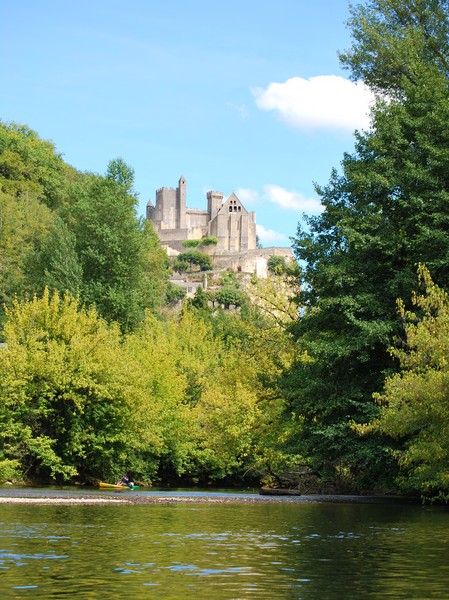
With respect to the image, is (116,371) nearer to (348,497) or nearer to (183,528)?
(348,497)

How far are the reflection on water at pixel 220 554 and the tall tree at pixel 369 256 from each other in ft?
20.5

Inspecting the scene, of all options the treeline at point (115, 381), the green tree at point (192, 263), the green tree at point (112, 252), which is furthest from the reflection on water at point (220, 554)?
the green tree at point (192, 263)

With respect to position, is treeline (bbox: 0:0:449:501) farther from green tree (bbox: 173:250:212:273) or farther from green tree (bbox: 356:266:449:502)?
green tree (bbox: 173:250:212:273)

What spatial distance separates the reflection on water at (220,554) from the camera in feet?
47.0

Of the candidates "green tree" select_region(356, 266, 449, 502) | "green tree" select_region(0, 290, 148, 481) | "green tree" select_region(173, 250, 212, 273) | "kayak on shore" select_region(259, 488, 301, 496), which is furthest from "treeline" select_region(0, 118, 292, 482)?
"green tree" select_region(173, 250, 212, 273)

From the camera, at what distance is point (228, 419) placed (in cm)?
4741

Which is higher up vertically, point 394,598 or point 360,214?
point 360,214

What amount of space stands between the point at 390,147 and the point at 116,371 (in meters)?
17.3

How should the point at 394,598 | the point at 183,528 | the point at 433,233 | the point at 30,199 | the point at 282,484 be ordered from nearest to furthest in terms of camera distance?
the point at 394,598 → the point at 183,528 → the point at 433,233 → the point at 282,484 → the point at 30,199

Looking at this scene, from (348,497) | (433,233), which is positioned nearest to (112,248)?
(348,497)

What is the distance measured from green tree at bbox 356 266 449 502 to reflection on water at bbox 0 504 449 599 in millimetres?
1693

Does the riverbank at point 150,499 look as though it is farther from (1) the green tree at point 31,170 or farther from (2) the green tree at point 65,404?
(1) the green tree at point 31,170

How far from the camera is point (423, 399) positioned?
93.9 ft

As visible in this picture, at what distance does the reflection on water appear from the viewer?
47.0 ft
